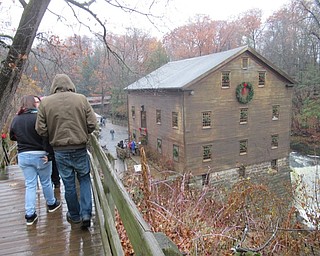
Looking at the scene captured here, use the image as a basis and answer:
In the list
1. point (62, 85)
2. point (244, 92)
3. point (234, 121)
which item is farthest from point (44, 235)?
point (244, 92)

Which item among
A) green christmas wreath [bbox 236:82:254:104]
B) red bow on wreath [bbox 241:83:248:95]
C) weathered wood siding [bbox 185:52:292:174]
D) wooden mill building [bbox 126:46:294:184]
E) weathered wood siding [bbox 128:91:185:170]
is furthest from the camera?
red bow on wreath [bbox 241:83:248:95]

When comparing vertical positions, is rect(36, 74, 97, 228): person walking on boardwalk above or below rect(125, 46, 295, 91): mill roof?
below

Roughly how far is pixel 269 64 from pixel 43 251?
1927 centimetres

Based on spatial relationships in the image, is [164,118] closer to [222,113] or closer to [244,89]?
[222,113]

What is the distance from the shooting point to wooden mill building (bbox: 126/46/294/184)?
17.5 metres

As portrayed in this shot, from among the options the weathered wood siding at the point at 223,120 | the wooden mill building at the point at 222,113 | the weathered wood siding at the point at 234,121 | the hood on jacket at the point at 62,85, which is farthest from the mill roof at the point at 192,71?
the hood on jacket at the point at 62,85

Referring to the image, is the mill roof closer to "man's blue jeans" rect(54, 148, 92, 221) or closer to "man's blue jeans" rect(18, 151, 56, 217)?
"man's blue jeans" rect(18, 151, 56, 217)

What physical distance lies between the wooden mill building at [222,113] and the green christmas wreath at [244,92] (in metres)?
0.07

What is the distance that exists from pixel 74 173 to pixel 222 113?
15997mm

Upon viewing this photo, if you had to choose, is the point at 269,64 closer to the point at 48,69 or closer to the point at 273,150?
the point at 273,150

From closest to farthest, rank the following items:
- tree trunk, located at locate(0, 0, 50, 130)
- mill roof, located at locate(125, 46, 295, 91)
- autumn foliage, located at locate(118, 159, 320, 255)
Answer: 1. autumn foliage, located at locate(118, 159, 320, 255)
2. tree trunk, located at locate(0, 0, 50, 130)
3. mill roof, located at locate(125, 46, 295, 91)

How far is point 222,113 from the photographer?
1852cm

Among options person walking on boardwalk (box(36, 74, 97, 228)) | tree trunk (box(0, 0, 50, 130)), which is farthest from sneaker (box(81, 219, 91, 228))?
tree trunk (box(0, 0, 50, 130))

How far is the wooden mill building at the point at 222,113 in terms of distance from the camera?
17500 millimetres
